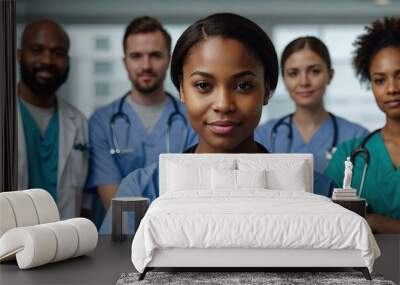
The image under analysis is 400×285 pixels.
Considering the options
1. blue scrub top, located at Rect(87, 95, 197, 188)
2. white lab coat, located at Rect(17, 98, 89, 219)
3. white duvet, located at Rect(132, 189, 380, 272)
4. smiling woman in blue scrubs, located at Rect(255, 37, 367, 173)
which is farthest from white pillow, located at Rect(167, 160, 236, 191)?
white duvet, located at Rect(132, 189, 380, 272)

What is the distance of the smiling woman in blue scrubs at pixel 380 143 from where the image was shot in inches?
259

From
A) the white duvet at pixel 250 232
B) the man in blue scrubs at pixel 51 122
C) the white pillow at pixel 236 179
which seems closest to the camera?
the white duvet at pixel 250 232

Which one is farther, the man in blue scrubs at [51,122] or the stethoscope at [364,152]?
the man in blue scrubs at [51,122]

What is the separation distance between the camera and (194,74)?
647 centimetres

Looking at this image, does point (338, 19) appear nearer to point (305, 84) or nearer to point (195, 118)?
point (305, 84)

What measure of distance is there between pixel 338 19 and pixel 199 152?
6.13 ft

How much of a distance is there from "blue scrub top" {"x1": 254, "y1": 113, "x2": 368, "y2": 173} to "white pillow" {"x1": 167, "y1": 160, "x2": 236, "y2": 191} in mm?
749

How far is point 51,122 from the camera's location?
22.5 feet

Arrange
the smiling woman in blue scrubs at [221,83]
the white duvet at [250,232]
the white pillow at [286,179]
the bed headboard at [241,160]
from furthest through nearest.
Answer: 1. the smiling woman in blue scrubs at [221,83]
2. the bed headboard at [241,160]
3. the white pillow at [286,179]
4. the white duvet at [250,232]

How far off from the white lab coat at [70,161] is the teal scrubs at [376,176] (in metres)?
→ 2.39

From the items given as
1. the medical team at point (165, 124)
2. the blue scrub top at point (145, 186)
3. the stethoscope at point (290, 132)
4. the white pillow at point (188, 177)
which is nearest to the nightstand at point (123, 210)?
the white pillow at point (188, 177)

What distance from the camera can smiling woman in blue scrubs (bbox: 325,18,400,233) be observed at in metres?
6.58

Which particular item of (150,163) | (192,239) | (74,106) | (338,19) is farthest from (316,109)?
(192,239)

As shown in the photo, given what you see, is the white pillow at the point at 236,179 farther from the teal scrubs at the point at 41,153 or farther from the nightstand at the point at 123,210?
the teal scrubs at the point at 41,153
